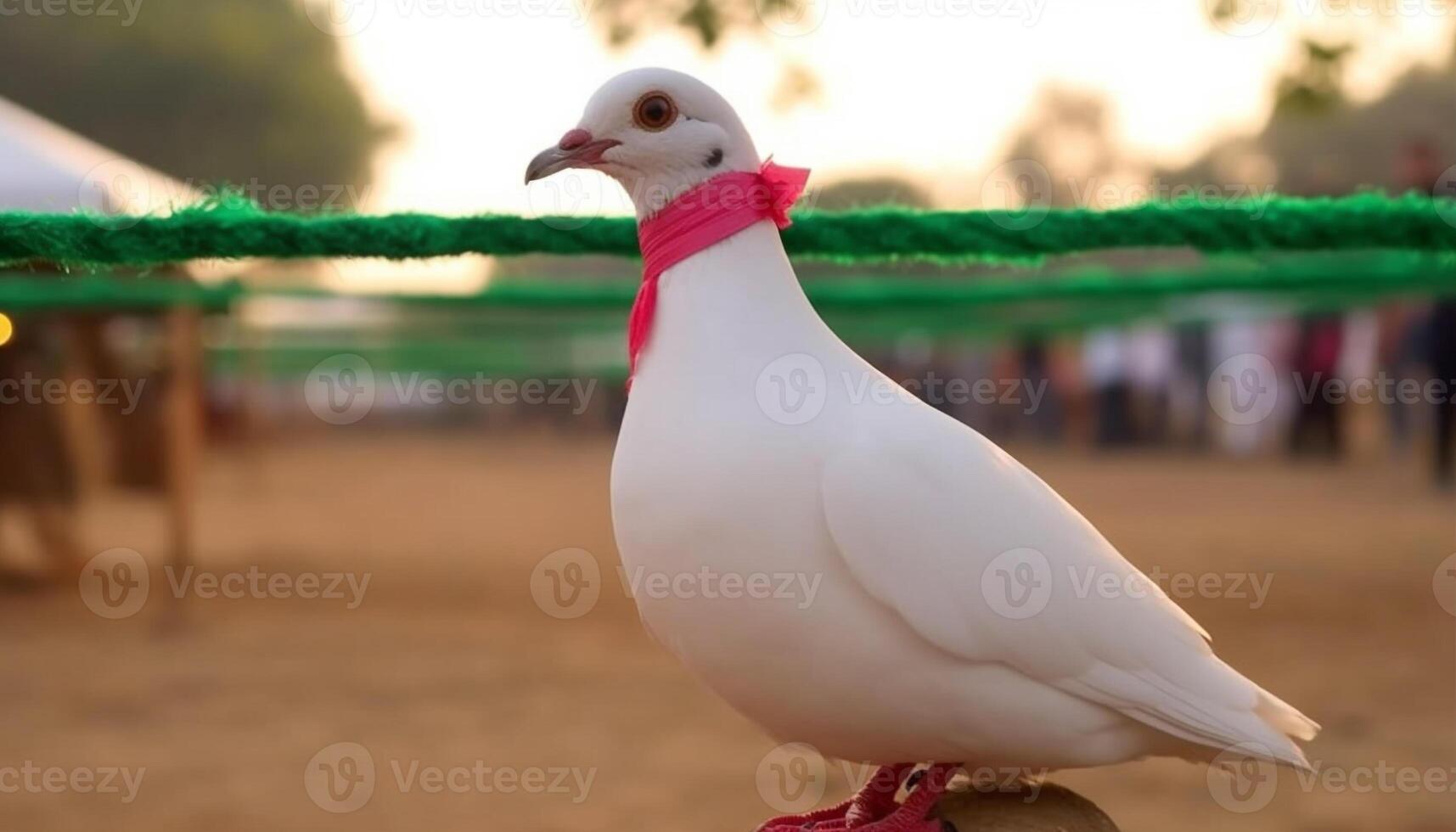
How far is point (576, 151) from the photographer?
1.53m

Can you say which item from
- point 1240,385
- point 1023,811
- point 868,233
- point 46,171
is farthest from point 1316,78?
point 1240,385

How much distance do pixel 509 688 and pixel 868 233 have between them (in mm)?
3007

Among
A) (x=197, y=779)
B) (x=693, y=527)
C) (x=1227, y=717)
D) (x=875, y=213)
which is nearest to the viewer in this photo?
(x=693, y=527)

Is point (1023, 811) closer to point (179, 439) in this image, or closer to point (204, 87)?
point (179, 439)

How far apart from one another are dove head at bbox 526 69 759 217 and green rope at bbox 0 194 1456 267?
50 cm

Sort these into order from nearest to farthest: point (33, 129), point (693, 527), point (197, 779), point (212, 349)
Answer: point (693, 527)
point (197, 779)
point (33, 129)
point (212, 349)

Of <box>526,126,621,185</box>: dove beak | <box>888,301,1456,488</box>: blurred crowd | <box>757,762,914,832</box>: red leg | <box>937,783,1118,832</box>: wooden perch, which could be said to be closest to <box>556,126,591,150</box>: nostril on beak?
<box>526,126,621,185</box>: dove beak

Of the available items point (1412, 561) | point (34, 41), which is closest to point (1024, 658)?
point (1412, 561)

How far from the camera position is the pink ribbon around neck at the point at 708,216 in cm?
152

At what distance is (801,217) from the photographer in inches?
81.2

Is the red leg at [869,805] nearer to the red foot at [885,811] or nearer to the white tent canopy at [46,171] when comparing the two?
the red foot at [885,811]

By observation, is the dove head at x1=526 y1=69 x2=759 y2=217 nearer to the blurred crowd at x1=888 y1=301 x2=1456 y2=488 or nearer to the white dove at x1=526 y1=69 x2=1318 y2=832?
the white dove at x1=526 y1=69 x2=1318 y2=832

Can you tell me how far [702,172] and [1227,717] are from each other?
2.89 feet

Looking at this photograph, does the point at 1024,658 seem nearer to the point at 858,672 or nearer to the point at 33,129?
the point at 858,672
